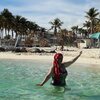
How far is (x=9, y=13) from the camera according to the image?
88.0 m

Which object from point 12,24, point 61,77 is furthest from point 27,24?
point 61,77

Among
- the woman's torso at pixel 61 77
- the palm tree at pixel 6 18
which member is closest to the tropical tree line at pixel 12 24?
the palm tree at pixel 6 18

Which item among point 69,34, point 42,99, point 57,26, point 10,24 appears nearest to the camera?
point 42,99

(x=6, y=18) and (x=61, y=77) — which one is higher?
(x=6, y=18)

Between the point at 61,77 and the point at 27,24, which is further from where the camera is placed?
the point at 27,24

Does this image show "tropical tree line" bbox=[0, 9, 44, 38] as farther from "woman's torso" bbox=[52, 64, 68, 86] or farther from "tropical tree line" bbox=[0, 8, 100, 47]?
"woman's torso" bbox=[52, 64, 68, 86]

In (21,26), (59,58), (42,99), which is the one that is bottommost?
(42,99)

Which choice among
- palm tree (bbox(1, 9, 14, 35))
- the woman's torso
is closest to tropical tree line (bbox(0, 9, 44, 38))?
palm tree (bbox(1, 9, 14, 35))

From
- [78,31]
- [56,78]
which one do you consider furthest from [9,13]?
[56,78]

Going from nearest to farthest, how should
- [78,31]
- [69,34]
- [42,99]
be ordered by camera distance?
[42,99]
[69,34]
[78,31]

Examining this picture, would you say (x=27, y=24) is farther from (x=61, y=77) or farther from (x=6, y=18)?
(x=61, y=77)

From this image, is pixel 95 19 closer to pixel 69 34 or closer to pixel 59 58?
pixel 69 34

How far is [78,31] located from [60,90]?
110 m

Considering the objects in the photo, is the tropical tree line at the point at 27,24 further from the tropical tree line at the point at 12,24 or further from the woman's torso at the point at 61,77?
the woman's torso at the point at 61,77
